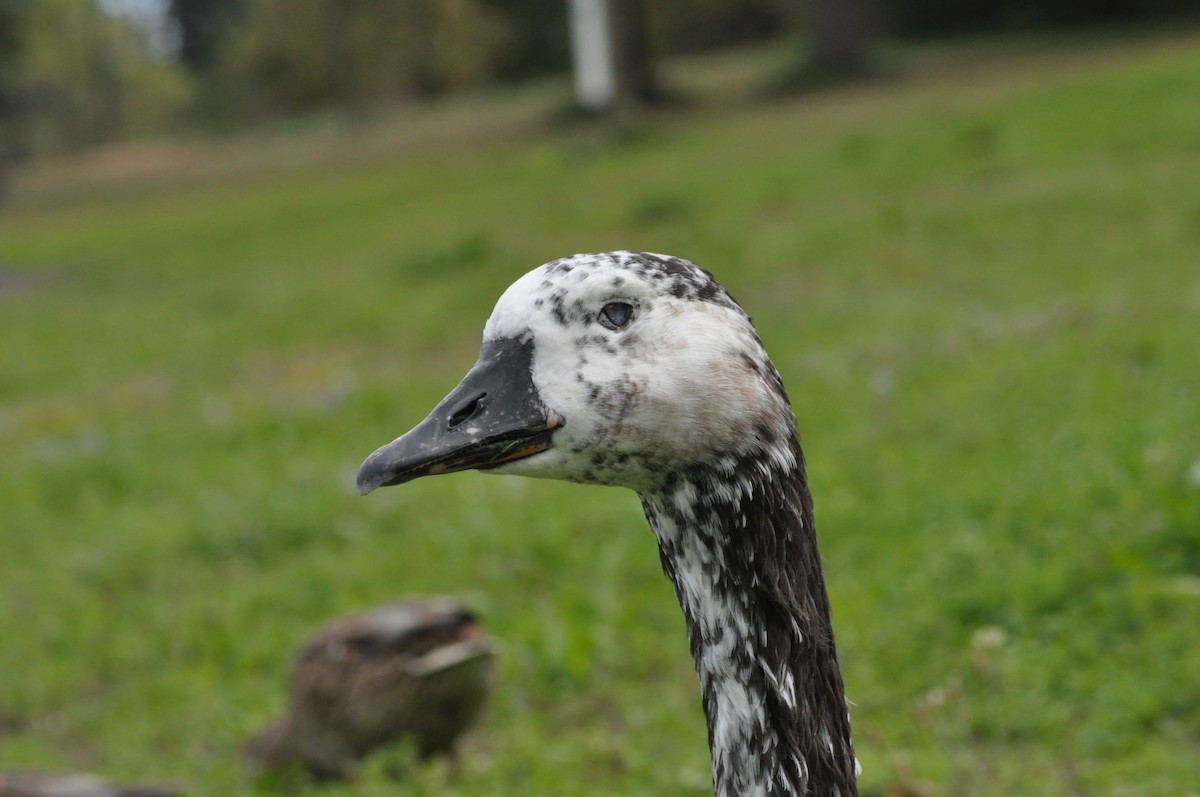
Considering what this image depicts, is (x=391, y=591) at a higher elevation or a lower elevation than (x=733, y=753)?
lower

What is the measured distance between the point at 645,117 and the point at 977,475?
15.1 meters

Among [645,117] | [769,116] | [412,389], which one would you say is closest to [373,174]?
[645,117]

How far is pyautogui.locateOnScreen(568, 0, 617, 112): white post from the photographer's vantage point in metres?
19.9

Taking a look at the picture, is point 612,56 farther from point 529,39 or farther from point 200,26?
point 200,26

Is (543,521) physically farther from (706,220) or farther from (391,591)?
(706,220)

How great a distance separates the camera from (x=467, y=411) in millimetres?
2201

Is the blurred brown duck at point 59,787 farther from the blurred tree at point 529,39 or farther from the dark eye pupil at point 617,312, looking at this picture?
the blurred tree at point 529,39

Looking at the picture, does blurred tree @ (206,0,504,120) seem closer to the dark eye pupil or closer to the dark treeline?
the dark treeline

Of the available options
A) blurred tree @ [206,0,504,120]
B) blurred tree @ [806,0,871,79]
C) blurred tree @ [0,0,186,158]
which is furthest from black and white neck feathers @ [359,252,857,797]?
blurred tree @ [0,0,186,158]

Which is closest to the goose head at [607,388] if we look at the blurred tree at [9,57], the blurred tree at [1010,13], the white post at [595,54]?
the white post at [595,54]

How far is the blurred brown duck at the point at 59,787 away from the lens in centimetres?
367

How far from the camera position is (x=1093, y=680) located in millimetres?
3805

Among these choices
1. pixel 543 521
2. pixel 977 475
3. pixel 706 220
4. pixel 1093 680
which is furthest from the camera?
pixel 706 220

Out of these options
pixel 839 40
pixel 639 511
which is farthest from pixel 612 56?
pixel 639 511
